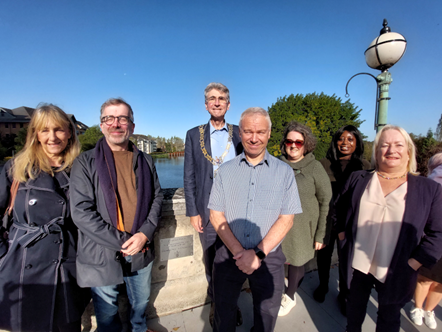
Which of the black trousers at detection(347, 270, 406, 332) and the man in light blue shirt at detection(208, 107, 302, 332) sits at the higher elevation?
the man in light blue shirt at detection(208, 107, 302, 332)

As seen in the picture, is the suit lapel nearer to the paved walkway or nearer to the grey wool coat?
the grey wool coat

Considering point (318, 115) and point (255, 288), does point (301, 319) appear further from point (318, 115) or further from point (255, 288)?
point (318, 115)

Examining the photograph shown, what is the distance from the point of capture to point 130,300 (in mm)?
2096

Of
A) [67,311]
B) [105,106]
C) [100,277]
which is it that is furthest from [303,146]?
[67,311]

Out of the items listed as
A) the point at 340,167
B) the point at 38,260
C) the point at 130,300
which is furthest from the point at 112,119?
the point at 340,167

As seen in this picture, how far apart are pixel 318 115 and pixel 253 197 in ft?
107

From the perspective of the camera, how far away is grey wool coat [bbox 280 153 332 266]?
2.27 metres

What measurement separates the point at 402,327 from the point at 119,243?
338 centimetres

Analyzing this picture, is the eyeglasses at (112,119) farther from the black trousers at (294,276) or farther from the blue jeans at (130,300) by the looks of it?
the black trousers at (294,276)

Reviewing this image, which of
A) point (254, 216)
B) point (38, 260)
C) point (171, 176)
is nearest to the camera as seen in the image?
point (38, 260)

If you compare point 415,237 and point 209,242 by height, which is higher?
point 415,237

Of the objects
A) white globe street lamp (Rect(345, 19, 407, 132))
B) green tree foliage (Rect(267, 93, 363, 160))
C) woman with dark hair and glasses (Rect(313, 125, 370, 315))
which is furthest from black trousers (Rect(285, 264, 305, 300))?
green tree foliage (Rect(267, 93, 363, 160))

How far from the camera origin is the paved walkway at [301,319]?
2359 mm

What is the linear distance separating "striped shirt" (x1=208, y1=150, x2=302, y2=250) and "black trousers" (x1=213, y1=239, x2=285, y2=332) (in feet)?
0.86
